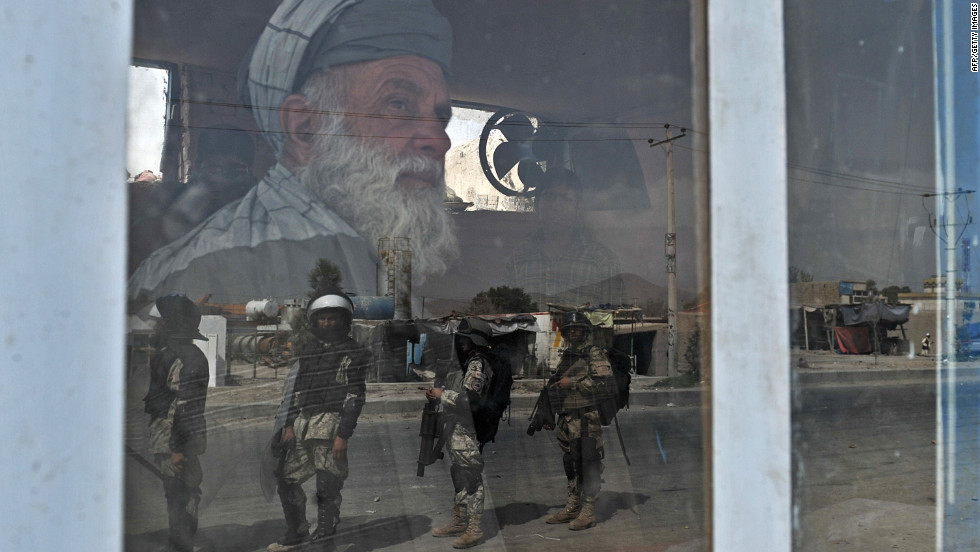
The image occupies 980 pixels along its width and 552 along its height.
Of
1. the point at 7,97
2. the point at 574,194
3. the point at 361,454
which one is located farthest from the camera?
the point at 574,194

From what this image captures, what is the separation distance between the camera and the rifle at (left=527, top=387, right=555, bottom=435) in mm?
3164

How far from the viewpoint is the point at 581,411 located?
3.11 m

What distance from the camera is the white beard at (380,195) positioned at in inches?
99.2

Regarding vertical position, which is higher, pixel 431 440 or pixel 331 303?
pixel 331 303

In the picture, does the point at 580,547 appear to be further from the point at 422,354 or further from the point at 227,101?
the point at 227,101

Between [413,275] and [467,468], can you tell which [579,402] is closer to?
[467,468]

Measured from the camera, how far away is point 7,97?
710mm

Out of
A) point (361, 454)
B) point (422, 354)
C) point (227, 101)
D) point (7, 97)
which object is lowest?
point (361, 454)

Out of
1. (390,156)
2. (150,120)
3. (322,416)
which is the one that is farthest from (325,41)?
(322,416)

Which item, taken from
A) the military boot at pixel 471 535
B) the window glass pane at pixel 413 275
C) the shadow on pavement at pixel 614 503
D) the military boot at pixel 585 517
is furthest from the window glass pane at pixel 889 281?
the military boot at pixel 471 535

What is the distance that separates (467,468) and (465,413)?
0.25 m

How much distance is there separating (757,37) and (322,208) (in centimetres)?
190

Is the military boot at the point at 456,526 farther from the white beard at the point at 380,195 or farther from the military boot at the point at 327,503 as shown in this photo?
the white beard at the point at 380,195

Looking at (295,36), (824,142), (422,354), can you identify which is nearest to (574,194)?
(422,354)
